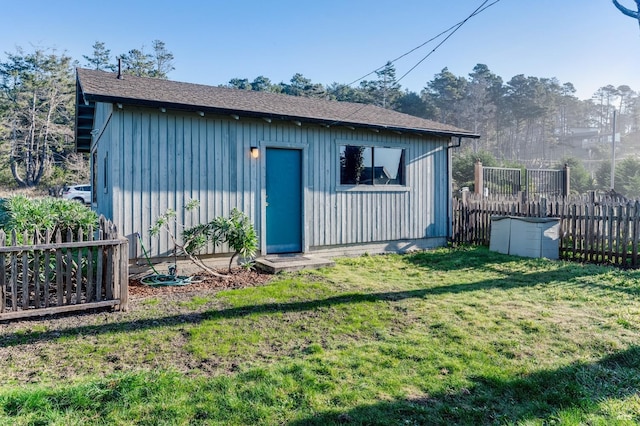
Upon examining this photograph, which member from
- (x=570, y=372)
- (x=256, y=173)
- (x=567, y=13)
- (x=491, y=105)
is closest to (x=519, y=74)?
(x=491, y=105)

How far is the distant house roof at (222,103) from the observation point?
6.62 meters

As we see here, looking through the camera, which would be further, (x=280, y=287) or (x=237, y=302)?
(x=280, y=287)

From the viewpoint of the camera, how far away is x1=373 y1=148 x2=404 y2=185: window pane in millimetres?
9328

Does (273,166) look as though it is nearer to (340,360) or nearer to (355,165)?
(355,165)

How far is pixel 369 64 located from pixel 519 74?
4606 cm

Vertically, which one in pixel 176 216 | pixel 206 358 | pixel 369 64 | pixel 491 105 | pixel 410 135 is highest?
pixel 491 105

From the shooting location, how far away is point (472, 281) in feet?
21.0

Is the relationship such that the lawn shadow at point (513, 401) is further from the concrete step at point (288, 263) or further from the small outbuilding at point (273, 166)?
the small outbuilding at point (273, 166)

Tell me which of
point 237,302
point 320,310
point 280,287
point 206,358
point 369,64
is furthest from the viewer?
point 369,64

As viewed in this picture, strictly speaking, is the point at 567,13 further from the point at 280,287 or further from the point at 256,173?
the point at 280,287

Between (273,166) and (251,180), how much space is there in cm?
61

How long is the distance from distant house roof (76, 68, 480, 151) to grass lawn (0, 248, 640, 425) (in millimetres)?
3364

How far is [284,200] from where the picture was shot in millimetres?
8250

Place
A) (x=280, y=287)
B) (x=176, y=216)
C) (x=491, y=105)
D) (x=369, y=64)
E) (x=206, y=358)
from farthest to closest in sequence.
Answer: (x=491, y=105) → (x=369, y=64) → (x=176, y=216) → (x=280, y=287) → (x=206, y=358)
